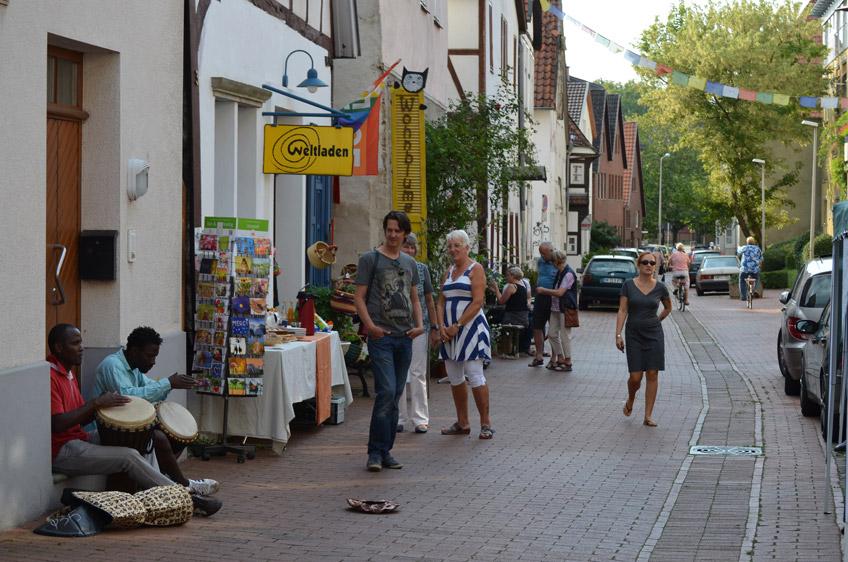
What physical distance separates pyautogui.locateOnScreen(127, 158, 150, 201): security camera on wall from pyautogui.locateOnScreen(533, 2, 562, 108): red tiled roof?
42.4m

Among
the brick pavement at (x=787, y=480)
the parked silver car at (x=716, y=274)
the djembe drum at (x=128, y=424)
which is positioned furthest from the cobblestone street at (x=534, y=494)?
the parked silver car at (x=716, y=274)

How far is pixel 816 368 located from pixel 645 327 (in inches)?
65.3

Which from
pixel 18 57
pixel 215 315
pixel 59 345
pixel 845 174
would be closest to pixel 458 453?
pixel 215 315

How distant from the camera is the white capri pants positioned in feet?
41.8

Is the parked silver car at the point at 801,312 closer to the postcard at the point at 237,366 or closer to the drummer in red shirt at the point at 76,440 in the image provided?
the postcard at the point at 237,366

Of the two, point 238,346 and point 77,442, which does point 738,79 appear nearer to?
point 238,346

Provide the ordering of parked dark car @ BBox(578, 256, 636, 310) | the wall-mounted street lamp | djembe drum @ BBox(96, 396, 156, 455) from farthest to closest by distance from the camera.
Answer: parked dark car @ BBox(578, 256, 636, 310), the wall-mounted street lamp, djembe drum @ BBox(96, 396, 156, 455)

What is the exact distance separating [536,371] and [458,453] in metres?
8.24

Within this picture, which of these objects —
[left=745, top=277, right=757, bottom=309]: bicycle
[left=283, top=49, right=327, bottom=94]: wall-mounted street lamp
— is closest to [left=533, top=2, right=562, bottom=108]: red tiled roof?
[left=745, top=277, right=757, bottom=309]: bicycle

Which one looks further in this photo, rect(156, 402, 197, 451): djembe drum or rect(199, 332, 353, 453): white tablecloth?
rect(199, 332, 353, 453): white tablecloth

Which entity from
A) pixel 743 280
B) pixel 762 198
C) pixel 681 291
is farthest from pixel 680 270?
pixel 762 198

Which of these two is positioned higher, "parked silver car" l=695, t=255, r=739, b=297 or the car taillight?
the car taillight

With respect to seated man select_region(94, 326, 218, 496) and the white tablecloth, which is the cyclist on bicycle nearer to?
the white tablecloth

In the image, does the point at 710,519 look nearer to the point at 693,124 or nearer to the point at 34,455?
the point at 34,455
